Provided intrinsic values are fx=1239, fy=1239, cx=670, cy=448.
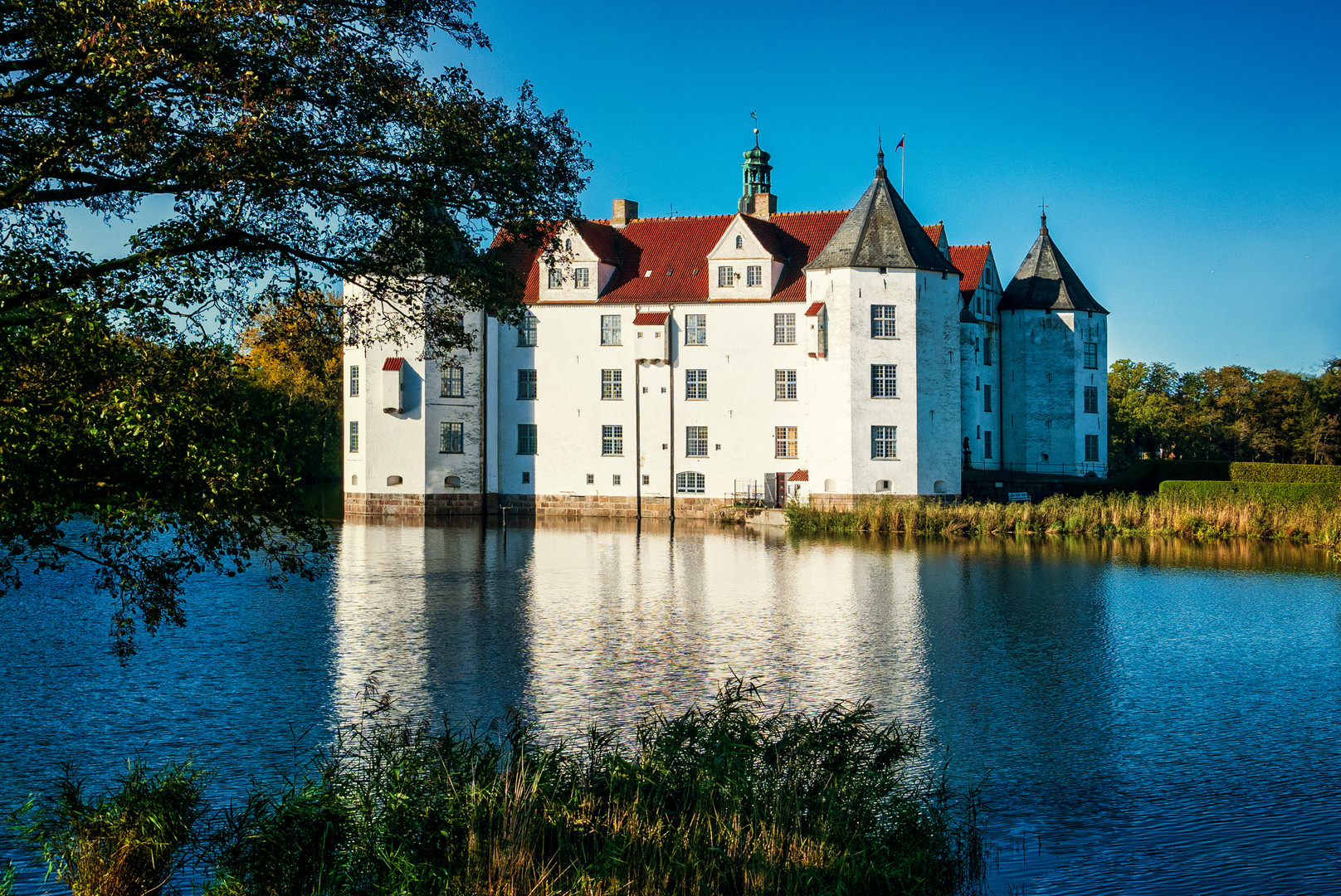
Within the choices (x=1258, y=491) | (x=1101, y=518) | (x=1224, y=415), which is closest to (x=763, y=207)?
(x=1101, y=518)

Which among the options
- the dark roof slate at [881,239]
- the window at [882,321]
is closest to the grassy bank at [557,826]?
the window at [882,321]

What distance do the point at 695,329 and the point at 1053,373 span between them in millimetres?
16417

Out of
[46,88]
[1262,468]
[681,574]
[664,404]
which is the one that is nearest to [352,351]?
[664,404]

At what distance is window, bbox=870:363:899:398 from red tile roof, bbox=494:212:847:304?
4.50 metres

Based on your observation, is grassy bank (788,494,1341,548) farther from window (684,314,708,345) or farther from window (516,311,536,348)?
window (516,311,536,348)

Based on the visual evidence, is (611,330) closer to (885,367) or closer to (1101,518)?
(885,367)

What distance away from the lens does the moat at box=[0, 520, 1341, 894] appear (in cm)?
1045

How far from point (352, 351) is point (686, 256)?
47.2ft

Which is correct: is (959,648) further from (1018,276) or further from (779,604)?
(1018,276)

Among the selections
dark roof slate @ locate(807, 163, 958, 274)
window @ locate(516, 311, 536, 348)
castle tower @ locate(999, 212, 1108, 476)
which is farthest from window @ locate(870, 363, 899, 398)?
window @ locate(516, 311, 536, 348)

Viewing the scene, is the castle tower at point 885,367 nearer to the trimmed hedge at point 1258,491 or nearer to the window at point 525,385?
the trimmed hedge at point 1258,491

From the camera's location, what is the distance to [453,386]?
50312 millimetres

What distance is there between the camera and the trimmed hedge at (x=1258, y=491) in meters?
40.9

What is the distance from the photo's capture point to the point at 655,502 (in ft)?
162
